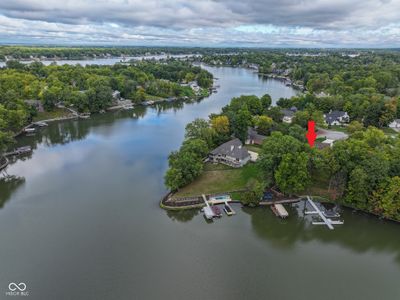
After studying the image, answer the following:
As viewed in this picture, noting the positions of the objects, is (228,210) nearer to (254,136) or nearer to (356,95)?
(254,136)

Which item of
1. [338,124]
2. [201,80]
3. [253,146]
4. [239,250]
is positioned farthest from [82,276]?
[201,80]

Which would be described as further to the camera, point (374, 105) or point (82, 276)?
point (374, 105)

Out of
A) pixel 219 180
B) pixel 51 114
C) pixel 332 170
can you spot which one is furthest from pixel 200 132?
pixel 51 114

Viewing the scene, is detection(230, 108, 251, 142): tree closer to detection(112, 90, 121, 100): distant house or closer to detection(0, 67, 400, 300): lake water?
detection(0, 67, 400, 300): lake water

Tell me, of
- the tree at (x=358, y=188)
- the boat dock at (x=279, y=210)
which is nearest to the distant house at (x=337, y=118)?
the tree at (x=358, y=188)

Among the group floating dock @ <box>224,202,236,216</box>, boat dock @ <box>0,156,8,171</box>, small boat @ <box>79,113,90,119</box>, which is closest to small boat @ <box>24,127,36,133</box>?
small boat @ <box>79,113,90,119</box>

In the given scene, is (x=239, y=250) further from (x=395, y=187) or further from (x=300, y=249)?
(x=395, y=187)

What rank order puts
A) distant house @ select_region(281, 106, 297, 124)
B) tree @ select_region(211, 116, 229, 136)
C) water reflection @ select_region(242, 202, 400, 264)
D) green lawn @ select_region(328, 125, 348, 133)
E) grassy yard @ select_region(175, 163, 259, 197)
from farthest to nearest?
distant house @ select_region(281, 106, 297, 124)
green lawn @ select_region(328, 125, 348, 133)
tree @ select_region(211, 116, 229, 136)
grassy yard @ select_region(175, 163, 259, 197)
water reflection @ select_region(242, 202, 400, 264)

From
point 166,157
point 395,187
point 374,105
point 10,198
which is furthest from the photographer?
point 374,105
